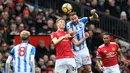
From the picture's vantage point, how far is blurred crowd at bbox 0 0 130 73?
82.2 feet

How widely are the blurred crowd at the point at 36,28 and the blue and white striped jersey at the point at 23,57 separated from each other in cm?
422

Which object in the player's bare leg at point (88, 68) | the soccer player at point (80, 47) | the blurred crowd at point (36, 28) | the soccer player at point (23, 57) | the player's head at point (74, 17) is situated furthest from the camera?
the blurred crowd at point (36, 28)

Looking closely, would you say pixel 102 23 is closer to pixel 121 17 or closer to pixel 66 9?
pixel 121 17

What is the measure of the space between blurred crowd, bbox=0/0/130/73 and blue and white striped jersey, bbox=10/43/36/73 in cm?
422

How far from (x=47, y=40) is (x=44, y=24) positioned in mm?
1357

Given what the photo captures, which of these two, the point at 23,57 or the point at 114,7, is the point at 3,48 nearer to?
the point at 23,57

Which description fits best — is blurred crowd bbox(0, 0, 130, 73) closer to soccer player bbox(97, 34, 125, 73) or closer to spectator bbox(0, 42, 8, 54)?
spectator bbox(0, 42, 8, 54)

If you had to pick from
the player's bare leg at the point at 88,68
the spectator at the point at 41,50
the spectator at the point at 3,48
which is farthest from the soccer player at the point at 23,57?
the spectator at the point at 41,50

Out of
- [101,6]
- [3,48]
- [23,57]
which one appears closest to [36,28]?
[3,48]

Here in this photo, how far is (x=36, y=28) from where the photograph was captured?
89.1ft

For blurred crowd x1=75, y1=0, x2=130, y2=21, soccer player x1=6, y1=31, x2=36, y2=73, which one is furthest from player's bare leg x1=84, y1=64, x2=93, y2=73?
blurred crowd x1=75, y1=0, x2=130, y2=21

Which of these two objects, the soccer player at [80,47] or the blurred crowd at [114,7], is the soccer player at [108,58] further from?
the blurred crowd at [114,7]

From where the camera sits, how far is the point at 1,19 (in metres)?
26.3

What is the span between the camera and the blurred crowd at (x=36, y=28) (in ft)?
82.2
